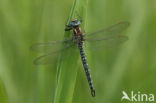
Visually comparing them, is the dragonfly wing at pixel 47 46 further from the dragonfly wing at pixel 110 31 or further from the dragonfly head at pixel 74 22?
the dragonfly wing at pixel 110 31

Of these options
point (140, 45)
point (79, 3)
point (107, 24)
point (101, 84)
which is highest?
point (79, 3)

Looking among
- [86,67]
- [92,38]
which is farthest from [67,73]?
[92,38]

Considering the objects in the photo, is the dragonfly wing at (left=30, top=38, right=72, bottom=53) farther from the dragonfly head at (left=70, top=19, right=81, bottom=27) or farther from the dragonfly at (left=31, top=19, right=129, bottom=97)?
the dragonfly head at (left=70, top=19, right=81, bottom=27)

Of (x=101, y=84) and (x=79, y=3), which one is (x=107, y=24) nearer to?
(x=101, y=84)

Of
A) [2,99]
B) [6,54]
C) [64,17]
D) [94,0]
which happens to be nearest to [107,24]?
[94,0]

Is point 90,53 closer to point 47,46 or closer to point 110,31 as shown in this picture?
point 110,31

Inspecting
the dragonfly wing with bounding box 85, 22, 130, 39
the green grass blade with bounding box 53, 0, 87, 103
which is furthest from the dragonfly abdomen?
the green grass blade with bounding box 53, 0, 87, 103
